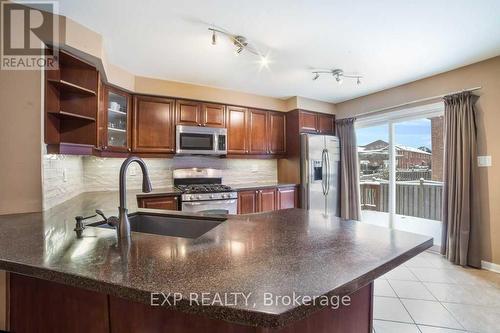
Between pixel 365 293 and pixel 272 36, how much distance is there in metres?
2.17

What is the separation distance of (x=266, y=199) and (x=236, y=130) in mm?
1216

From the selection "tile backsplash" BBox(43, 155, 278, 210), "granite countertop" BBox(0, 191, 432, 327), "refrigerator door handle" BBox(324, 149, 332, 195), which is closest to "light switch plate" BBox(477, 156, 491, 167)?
"refrigerator door handle" BBox(324, 149, 332, 195)

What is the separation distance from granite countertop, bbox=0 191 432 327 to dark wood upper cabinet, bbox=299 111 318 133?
310cm

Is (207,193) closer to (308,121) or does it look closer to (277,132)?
(277,132)

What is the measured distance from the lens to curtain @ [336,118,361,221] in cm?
424

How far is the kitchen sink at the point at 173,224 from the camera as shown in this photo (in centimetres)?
151

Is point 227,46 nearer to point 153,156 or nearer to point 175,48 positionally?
point 175,48

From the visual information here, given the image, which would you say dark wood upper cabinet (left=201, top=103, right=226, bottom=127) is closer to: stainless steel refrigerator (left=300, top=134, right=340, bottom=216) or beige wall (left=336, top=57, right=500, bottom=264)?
stainless steel refrigerator (left=300, top=134, right=340, bottom=216)

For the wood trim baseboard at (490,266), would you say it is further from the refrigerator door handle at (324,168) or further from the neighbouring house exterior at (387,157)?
the refrigerator door handle at (324,168)

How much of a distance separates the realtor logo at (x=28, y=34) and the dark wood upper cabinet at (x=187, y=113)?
1645 millimetres

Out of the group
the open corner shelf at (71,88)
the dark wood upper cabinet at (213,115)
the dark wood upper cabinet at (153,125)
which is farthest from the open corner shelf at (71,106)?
the dark wood upper cabinet at (213,115)

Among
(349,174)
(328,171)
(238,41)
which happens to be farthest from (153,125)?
(349,174)

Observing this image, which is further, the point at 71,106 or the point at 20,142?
the point at 71,106

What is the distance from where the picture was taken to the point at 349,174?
4.31 metres
